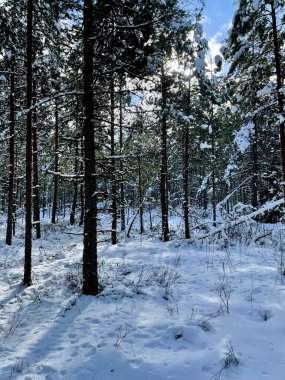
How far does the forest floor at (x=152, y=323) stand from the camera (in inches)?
180

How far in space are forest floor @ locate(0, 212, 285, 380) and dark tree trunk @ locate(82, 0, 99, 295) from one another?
1.53ft

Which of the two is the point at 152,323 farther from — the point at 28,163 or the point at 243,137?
the point at 243,137

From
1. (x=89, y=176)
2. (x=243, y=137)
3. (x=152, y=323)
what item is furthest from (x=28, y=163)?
(x=243, y=137)

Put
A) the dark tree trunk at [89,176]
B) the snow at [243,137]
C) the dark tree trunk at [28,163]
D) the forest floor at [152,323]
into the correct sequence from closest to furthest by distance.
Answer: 1. the forest floor at [152,323]
2. the dark tree trunk at [89,176]
3. the dark tree trunk at [28,163]
4. the snow at [243,137]

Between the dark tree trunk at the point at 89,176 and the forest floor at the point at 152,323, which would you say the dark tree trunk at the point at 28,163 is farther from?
the dark tree trunk at the point at 89,176

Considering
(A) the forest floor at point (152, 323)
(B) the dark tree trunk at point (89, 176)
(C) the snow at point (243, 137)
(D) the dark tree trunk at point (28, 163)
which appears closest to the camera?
(A) the forest floor at point (152, 323)

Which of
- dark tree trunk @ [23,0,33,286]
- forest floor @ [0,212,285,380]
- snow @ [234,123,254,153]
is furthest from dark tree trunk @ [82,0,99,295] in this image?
snow @ [234,123,254,153]

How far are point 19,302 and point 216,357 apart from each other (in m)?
4.96

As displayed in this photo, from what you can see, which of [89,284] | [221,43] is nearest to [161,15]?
[221,43]

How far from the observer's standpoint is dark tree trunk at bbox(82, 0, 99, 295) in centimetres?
766

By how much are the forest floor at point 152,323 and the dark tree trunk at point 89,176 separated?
1.53 ft

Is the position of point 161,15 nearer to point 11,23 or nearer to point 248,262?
point 11,23

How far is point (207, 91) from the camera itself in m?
7.49

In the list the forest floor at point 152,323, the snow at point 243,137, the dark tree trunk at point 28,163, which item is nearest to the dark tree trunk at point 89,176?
the forest floor at point 152,323
